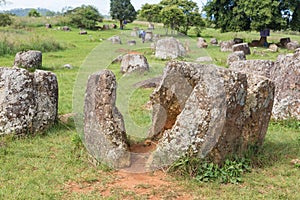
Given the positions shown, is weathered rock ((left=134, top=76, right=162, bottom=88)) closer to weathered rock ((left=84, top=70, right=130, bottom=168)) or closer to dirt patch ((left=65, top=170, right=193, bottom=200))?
weathered rock ((left=84, top=70, right=130, bottom=168))

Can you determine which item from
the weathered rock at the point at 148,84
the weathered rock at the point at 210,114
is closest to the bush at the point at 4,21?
the weathered rock at the point at 148,84

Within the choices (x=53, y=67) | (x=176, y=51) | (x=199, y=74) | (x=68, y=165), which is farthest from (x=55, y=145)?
(x=176, y=51)

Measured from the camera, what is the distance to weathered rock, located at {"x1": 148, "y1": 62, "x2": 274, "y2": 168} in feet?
19.9

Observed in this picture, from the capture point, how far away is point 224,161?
6.32m

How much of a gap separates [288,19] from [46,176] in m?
32.8

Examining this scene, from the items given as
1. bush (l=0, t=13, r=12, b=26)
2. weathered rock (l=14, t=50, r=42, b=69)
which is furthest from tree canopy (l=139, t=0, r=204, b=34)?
weathered rock (l=14, t=50, r=42, b=69)

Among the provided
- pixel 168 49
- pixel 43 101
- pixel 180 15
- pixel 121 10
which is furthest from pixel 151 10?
pixel 43 101

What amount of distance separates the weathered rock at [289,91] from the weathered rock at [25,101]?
5.82 m

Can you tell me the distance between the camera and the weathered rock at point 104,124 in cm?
638

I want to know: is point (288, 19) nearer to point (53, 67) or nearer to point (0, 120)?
point (53, 67)

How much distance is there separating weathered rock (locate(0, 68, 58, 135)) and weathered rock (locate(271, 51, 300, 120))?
5.82m

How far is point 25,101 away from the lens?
7852 millimetres

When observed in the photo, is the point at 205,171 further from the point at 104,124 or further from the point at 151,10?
the point at 151,10

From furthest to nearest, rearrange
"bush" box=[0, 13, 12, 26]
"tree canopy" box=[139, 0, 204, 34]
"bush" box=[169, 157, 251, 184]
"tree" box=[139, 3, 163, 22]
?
"tree" box=[139, 3, 163, 22] → "bush" box=[0, 13, 12, 26] → "tree canopy" box=[139, 0, 204, 34] → "bush" box=[169, 157, 251, 184]
